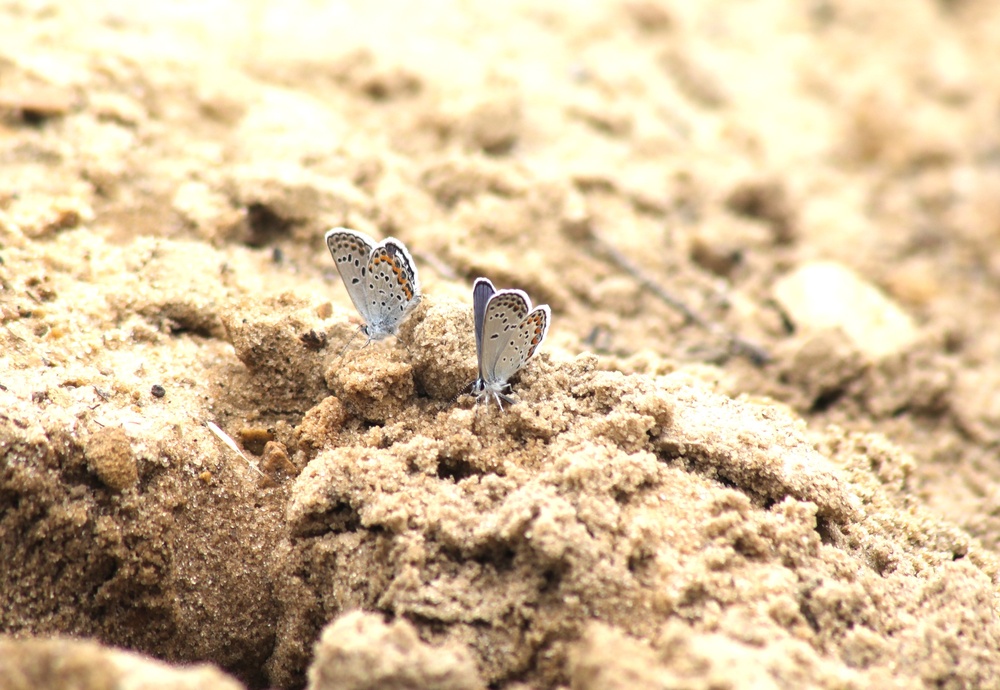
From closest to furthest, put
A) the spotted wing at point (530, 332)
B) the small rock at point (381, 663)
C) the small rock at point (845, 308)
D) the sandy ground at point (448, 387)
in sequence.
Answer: the small rock at point (381, 663)
the sandy ground at point (448, 387)
the spotted wing at point (530, 332)
the small rock at point (845, 308)

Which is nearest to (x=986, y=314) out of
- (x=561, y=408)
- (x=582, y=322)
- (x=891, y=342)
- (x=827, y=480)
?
(x=891, y=342)

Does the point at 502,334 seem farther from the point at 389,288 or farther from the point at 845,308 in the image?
the point at 845,308

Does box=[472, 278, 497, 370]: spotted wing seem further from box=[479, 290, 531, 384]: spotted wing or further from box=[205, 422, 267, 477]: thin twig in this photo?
box=[205, 422, 267, 477]: thin twig

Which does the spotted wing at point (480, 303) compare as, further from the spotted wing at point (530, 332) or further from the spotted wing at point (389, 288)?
the spotted wing at point (389, 288)

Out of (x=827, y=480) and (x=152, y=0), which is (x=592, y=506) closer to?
(x=827, y=480)

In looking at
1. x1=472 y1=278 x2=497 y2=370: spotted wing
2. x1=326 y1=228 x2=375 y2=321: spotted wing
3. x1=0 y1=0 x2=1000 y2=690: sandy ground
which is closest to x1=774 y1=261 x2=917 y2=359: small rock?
x1=0 y1=0 x2=1000 y2=690: sandy ground

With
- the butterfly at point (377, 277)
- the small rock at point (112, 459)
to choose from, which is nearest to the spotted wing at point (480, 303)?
the butterfly at point (377, 277)
